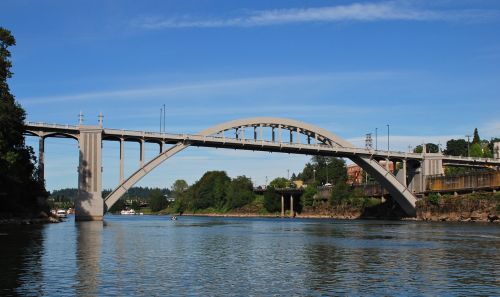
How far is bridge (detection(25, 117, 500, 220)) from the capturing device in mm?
89125

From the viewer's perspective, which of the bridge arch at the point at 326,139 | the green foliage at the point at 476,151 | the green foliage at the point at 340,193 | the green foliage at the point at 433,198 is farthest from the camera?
the green foliage at the point at 476,151

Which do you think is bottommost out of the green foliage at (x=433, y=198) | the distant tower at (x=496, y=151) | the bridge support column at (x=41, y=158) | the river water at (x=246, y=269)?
the river water at (x=246, y=269)

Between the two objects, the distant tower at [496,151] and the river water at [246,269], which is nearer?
the river water at [246,269]

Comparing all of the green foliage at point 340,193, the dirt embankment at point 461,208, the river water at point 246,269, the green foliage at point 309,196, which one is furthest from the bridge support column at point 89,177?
the green foliage at point 309,196

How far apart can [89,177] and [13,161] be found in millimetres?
19248

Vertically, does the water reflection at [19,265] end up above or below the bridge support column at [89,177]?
below

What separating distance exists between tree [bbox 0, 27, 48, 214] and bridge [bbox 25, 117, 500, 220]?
3.86 meters

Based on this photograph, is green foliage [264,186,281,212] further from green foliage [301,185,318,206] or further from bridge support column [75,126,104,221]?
bridge support column [75,126,104,221]

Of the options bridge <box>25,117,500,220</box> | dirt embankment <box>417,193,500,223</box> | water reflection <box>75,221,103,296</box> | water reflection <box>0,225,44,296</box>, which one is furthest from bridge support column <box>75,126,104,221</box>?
dirt embankment <box>417,193,500,223</box>

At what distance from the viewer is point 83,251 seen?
39.9 metres

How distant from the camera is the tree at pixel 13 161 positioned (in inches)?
2793

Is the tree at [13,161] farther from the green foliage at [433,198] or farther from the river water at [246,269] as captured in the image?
the green foliage at [433,198]

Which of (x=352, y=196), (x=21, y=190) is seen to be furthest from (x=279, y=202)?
(x=21, y=190)

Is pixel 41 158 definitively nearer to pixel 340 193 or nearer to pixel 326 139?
pixel 326 139
